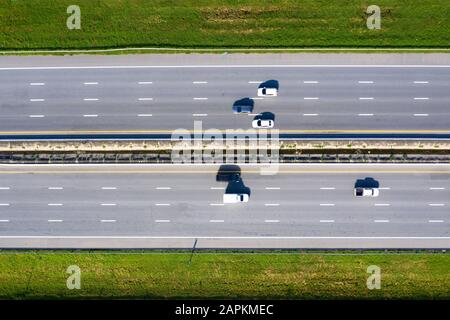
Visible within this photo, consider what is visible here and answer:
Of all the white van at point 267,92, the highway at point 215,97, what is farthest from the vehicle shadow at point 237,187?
the white van at point 267,92

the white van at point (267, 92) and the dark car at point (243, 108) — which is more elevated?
the white van at point (267, 92)

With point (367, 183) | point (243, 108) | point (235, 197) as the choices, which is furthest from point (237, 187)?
point (367, 183)

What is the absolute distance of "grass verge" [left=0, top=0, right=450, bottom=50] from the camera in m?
34.8

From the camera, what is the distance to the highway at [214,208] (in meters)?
34.4

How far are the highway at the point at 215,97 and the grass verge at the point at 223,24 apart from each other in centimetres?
200

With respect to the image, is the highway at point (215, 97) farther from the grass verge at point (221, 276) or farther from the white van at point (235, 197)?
the grass verge at point (221, 276)

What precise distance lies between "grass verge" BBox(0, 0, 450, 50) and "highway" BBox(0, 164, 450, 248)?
1191 cm

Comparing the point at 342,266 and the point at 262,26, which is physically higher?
the point at 262,26

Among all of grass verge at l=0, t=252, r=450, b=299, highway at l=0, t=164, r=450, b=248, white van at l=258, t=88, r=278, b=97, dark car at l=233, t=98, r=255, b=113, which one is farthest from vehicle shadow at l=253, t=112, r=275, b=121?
grass verge at l=0, t=252, r=450, b=299

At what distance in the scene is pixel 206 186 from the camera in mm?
34906

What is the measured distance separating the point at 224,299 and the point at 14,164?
2409 centimetres

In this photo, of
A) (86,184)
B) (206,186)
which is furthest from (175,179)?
(86,184)
